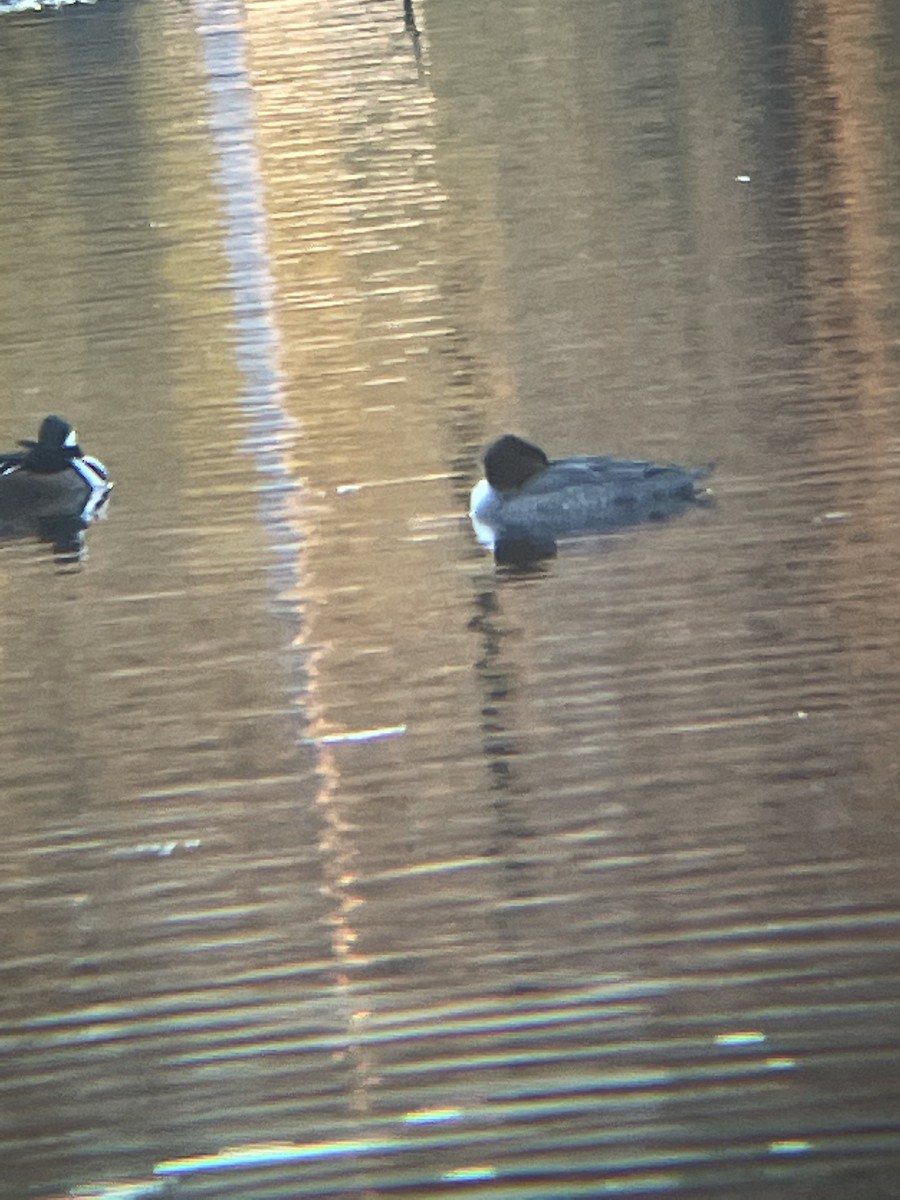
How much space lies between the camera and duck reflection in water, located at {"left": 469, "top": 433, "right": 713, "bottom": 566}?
34.6 feet

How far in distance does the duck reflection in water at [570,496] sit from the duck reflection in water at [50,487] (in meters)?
2.08

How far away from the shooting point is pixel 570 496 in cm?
1059

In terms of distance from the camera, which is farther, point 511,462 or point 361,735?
point 511,462

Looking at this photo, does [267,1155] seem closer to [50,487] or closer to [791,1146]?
[791,1146]

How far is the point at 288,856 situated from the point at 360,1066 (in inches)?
56.4

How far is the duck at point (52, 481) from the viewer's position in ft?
39.3

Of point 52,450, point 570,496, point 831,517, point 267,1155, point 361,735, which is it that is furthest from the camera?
point 52,450

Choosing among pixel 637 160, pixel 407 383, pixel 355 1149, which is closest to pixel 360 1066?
pixel 355 1149

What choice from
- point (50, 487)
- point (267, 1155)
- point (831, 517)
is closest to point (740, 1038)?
point (267, 1155)

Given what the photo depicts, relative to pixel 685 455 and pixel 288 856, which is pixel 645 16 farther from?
pixel 288 856

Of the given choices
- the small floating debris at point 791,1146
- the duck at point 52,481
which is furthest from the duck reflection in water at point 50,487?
the small floating debris at point 791,1146

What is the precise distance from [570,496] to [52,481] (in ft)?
8.73

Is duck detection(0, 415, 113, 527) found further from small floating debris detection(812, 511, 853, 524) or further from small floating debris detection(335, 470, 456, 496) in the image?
small floating debris detection(812, 511, 853, 524)

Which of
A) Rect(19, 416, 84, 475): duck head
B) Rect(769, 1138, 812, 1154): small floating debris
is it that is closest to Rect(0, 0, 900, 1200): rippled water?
Rect(769, 1138, 812, 1154): small floating debris
